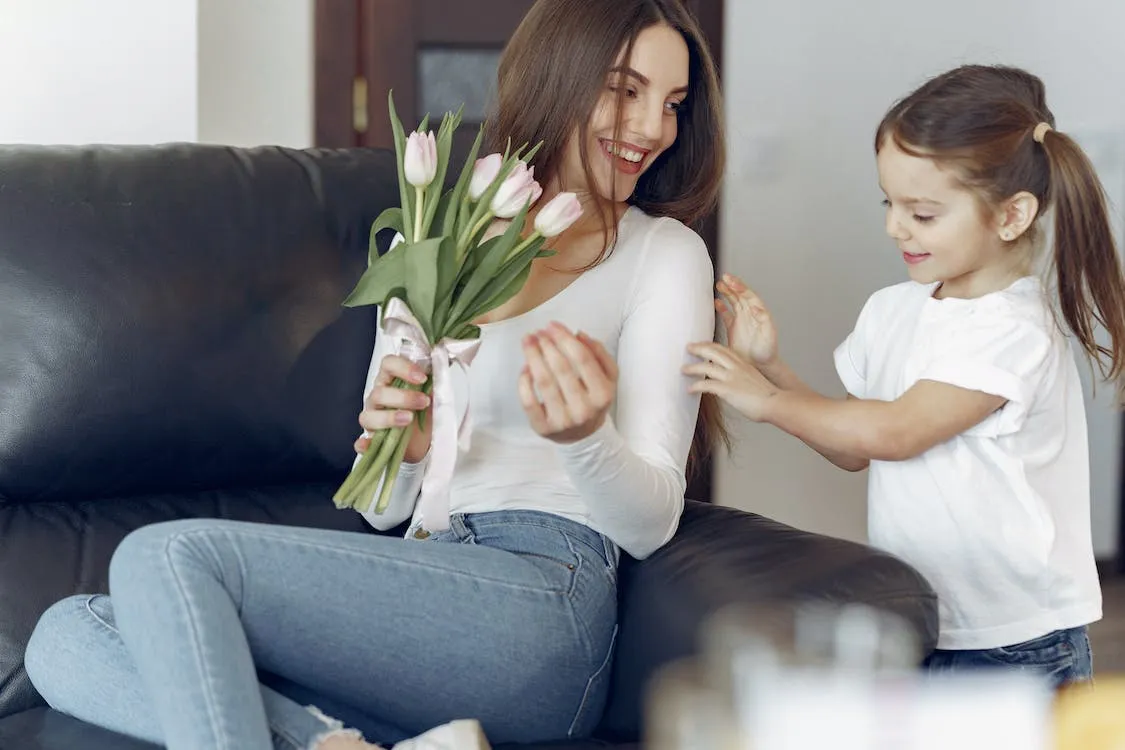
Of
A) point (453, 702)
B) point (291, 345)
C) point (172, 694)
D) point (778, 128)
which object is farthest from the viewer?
point (778, 128)

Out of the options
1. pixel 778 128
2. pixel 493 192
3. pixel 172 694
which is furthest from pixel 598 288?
pixel 778 128

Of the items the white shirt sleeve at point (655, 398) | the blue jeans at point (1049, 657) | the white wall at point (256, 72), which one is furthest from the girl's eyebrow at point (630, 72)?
the white wall at point (256, 72)

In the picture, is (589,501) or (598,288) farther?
(598,288)

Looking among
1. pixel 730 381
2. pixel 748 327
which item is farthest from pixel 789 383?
pixel 730 381

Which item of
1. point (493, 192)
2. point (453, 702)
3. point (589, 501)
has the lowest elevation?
point (453, 702)

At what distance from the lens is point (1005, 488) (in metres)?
1.47

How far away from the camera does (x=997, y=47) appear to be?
312 centimetres

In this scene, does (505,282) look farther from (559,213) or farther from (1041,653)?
(1041,653)

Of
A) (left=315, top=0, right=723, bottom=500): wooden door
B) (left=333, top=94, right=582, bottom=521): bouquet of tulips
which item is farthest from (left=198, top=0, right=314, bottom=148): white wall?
(left=333, top=94, right=582, bottom=521): bouquet of tulips

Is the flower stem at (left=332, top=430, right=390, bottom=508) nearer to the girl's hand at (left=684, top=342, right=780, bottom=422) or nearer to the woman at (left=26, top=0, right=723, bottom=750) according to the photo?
the woman at (left=26, top=0, right=723, bottom=750)

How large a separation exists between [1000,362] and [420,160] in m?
0.68

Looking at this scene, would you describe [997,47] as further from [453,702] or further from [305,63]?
[453,702]

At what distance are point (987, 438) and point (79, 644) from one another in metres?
1.04

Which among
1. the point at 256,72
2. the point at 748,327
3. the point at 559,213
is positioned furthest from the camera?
the point at 256,72
